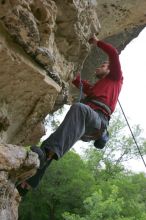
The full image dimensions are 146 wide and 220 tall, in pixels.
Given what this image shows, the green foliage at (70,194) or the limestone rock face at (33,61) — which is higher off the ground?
the limestone rock face at (33,61)

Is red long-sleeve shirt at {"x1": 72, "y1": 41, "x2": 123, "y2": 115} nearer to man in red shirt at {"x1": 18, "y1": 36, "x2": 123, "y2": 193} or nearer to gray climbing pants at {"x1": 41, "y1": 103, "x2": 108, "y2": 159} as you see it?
man in red shirt at {"x1": 18, "y1": 36, "x2": 123, "y2": 193}

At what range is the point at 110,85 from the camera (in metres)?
5.37

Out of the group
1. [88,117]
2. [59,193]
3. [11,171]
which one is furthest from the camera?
[59,193]

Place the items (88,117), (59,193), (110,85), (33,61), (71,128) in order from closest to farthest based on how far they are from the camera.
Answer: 1. (33,61)
2. (71,128)
3. (88,117)
4. (110,85)
5. (59,193)

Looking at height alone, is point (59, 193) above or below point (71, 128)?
below

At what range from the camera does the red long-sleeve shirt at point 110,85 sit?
17.0 ft

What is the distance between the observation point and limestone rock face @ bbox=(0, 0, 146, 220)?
3.82m

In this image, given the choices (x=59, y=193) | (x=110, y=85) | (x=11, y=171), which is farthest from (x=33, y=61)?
(x=59, y=193)

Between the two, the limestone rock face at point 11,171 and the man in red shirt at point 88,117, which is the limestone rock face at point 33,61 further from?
the man in red shirt at point 88,117

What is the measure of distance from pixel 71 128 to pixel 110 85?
124 cm

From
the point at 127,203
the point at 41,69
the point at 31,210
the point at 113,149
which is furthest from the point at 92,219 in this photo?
the point at 41,69

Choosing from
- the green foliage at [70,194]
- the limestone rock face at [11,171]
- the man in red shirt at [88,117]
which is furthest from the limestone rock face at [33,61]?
the green foliage at [70,194]

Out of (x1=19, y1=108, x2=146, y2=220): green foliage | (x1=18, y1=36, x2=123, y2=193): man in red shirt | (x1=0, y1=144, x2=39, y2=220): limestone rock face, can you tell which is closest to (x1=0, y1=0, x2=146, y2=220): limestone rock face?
(x1=0, y1=144, x2=39, y2=220): limestone rock face

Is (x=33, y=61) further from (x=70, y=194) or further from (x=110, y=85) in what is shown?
(x=70, y=194)
